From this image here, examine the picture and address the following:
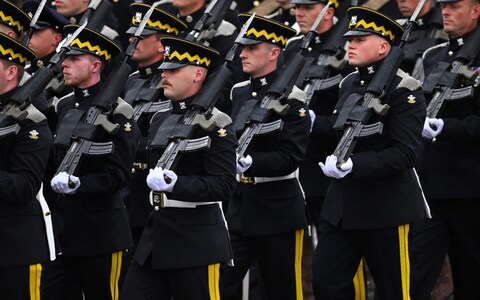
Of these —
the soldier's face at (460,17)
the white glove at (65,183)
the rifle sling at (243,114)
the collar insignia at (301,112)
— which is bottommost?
the white glove at (65,183)

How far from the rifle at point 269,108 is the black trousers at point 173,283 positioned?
1.11m

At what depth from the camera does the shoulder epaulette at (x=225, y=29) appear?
436 inches

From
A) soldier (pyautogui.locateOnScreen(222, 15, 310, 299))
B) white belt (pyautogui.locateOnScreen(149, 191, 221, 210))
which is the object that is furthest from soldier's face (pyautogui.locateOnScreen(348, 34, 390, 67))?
white belt (pyautogui.locateOnScreen(149, 191, 221, 210))

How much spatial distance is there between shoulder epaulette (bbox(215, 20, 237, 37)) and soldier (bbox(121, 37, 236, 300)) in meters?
2.79

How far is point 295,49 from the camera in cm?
1086

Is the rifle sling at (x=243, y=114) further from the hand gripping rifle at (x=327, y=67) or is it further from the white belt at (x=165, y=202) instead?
the white belt at (x=165, y=202)

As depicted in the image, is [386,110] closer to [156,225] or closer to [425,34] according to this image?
[156,225]

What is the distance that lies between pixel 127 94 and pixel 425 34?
2417 millimetres

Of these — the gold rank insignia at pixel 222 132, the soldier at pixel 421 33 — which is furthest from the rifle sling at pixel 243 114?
the soldier at pixel 421 33

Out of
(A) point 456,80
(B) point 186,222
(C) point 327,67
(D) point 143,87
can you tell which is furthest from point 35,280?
(C) point 327,67

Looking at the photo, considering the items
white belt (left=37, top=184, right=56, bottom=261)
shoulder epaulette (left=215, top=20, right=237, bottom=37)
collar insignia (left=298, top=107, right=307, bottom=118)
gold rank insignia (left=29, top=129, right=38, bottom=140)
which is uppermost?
collar insignia (left=298, top=107, right=307, bottom=118)

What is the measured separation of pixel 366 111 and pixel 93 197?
1.82m

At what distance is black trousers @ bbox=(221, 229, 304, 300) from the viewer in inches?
362

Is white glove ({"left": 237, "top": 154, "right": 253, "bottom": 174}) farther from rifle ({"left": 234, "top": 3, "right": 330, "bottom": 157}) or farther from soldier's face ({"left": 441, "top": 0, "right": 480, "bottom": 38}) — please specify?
soldier's face ({"left": 441, "top": 0, "right": 480, "bottom": 38})
